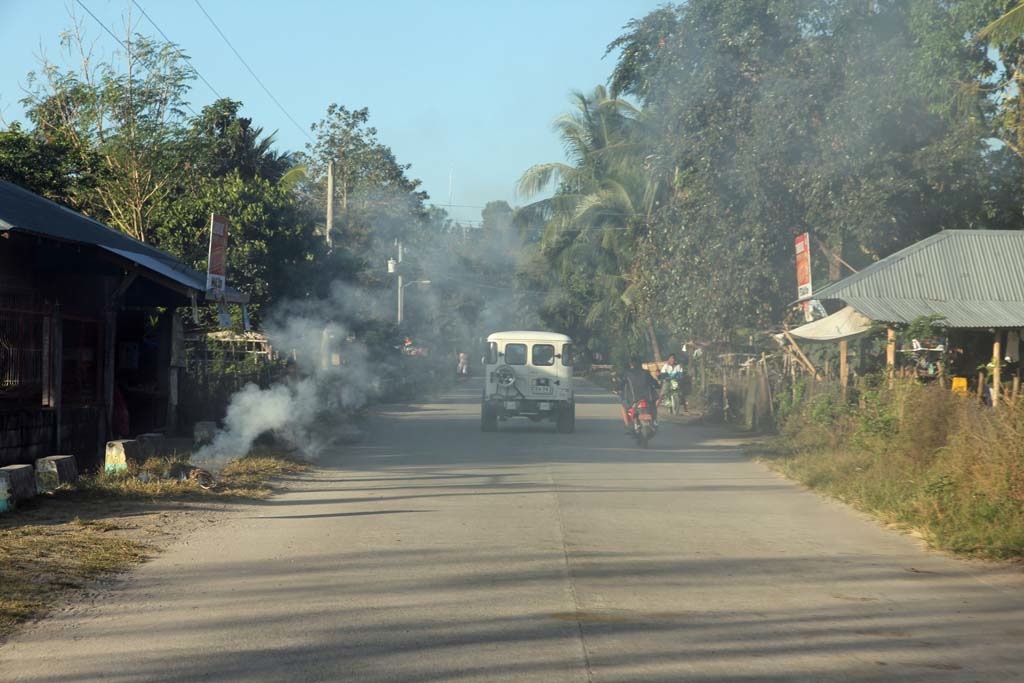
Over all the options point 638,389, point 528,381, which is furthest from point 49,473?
point 528,381

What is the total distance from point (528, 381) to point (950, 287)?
899 cm

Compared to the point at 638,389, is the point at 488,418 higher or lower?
lower

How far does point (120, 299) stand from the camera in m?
17.2

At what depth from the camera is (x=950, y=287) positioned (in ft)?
61.6

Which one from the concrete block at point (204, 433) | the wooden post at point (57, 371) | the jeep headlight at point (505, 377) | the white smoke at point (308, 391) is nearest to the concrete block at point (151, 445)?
the white smoke at point (308, 391)

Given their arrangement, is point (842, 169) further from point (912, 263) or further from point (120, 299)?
point (120, 299)

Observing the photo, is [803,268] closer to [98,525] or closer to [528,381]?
[528,381]

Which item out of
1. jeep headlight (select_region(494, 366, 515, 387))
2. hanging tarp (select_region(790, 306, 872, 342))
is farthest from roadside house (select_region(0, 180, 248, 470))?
hanging tarp (select_region(790, 306, 872, 342))

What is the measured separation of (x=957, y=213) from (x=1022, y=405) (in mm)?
Answer: 15552

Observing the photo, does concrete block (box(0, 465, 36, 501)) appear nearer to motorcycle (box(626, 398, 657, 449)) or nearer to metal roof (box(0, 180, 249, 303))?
metal roof (box(0, 180, 249, 303))

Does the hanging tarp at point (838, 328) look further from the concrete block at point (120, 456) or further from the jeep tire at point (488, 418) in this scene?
the concrete block at point (120, 456)

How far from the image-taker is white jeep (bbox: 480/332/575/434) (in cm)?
2328

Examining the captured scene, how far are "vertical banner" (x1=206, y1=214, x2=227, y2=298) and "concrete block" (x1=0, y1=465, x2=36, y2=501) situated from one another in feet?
16.9

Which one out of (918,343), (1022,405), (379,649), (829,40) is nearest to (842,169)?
(829,40)
